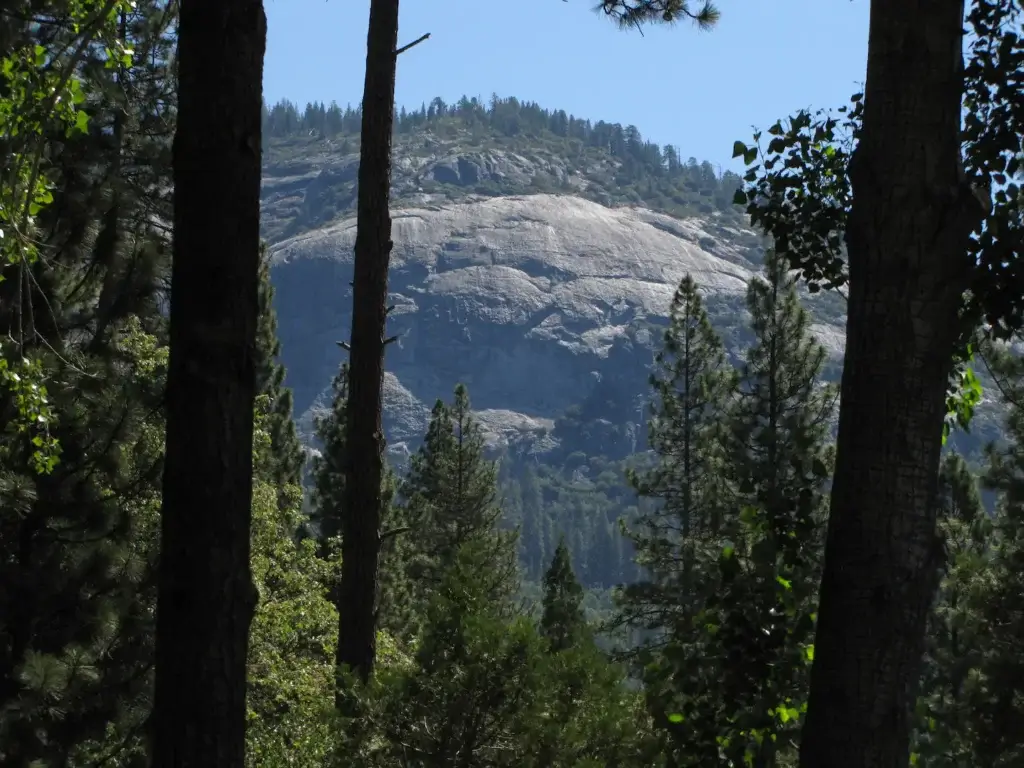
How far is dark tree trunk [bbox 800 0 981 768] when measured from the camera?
120 inches

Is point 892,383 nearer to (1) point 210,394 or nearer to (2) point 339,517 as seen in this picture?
(1) point 210,394

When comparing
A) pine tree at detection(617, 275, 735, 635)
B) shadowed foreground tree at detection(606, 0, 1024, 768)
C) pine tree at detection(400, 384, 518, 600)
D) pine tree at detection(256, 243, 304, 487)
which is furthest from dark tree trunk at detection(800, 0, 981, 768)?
pine tree at detection(400, 384, 518, 600)

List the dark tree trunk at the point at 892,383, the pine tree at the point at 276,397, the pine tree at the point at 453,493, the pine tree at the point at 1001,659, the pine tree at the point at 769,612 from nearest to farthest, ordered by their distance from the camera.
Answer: the dark tree trunk at the point at 892,383
the pine tree at the point at 769,612
the pine tree at the point at 1001,659
the pine tree at the point at 276,397
the pine tree at the point at 453,493

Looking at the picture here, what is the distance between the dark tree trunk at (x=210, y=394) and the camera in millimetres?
3129

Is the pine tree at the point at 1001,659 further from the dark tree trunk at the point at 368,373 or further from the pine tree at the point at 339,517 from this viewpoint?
the pine tree at the point at 339,517

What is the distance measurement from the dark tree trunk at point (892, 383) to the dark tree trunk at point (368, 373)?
490cm

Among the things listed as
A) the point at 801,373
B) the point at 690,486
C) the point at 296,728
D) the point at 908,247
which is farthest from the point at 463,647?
the point at 690,486

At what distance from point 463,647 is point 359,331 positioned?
2.80 metres

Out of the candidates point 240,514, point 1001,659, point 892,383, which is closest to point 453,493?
point 1001,659

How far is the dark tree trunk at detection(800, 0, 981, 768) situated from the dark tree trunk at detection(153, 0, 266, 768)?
1.52 metres

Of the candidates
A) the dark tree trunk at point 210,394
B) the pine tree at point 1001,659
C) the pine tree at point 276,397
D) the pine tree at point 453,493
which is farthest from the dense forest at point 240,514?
the pine tree at point 453,493

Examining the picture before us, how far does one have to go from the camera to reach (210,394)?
3182 millimetres

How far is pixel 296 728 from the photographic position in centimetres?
1081

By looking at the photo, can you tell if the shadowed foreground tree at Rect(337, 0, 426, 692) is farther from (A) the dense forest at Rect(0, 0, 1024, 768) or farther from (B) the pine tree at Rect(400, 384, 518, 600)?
(B) the pine tree at Rect(400, 384, 518, 600)
